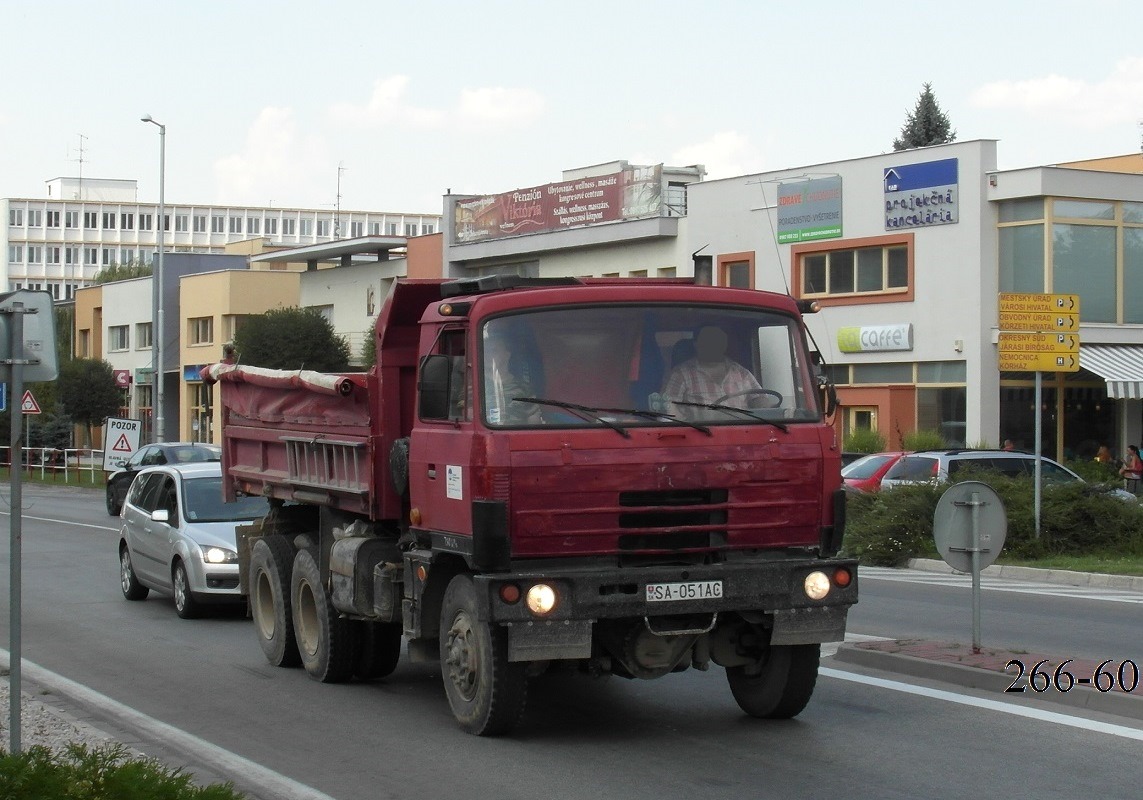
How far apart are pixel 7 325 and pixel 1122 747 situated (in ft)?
19.7

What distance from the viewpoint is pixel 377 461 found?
392 inches

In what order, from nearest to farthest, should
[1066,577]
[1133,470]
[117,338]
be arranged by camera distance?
[1066,577] < [1133,470] < [117,338]

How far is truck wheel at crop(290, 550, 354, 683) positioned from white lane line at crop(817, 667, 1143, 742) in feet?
10.9

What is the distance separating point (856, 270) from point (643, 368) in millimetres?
32115

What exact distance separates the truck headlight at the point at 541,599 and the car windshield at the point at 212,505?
812 centimetres

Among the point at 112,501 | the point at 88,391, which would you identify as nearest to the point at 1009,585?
the point at 112,501

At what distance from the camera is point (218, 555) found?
15.3m

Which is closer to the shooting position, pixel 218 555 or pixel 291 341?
pixel 218 555

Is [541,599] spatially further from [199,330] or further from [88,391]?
[199,330]

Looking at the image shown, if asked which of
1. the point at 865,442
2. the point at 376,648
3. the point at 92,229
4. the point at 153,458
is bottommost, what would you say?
the point at 376,648

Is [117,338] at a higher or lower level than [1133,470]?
higher

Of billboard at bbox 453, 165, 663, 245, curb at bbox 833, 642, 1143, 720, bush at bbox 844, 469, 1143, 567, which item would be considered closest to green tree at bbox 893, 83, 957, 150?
billboard at bbox 453, 165, 663, 245

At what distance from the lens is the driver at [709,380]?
868cm

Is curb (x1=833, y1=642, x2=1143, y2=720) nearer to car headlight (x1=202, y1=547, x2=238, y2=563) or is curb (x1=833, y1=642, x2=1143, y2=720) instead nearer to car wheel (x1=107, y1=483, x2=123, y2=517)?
car headlight (x1=202, y1=547, x2=238, y2=563)
